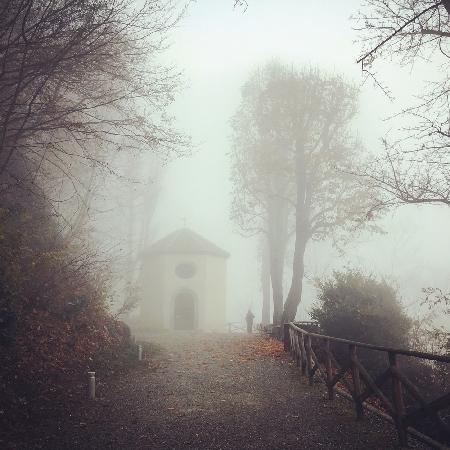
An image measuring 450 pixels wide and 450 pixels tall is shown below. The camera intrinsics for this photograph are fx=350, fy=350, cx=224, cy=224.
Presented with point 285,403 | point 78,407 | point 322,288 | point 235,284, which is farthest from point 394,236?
point 235,284

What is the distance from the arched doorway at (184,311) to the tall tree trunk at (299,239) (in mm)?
11196

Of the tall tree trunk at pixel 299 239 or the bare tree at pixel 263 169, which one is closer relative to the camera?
the tall tree trunk at pixel 299 239

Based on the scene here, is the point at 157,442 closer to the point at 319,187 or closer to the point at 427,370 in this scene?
the point at 427,370

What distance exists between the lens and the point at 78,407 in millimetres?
6133

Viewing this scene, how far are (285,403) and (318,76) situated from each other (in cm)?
1593

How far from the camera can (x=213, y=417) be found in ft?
19.4

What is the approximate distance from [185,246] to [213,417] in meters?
21.1

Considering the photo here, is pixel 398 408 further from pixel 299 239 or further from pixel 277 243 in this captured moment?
pixel 277 243

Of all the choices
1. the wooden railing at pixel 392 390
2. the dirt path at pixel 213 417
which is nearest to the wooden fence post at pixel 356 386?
the wooden railing at pixel 392 390

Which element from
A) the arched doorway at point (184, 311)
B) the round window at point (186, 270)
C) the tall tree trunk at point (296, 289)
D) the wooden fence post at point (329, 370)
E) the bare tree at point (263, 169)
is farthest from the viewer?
the round window at point (186, 270)

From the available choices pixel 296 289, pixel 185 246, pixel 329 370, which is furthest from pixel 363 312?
pixel 185 246

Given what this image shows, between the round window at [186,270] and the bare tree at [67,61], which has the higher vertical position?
the bare tree at [67,61]

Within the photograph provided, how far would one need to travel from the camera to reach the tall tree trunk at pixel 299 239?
15922 mm

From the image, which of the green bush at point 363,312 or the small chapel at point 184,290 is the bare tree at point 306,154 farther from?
the small chapel at point 184,290
